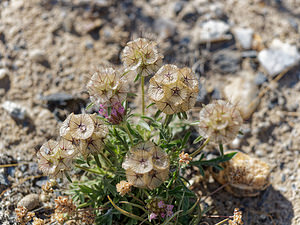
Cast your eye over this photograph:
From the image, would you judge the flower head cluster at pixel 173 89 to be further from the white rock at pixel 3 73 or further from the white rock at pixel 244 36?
the white rock at pixel 3 73

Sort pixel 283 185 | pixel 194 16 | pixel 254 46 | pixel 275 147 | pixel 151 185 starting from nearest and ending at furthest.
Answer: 1. pixel 151 185
2. pixel 283 185
3. pixel 275 147
4. pixel 254 46
5. pixel 194 16

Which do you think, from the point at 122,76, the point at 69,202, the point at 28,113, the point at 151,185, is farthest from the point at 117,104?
the point at 28,113

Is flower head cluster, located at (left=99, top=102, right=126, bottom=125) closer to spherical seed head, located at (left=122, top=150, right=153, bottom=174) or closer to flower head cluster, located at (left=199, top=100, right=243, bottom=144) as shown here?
spherical seed head, located at (left=122, top=150, right=153, bottom=174)

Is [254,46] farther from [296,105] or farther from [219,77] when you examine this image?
[296,105]

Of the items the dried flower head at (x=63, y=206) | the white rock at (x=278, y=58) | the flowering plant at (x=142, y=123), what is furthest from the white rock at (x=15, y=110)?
the white rock at (x=278, y=58)

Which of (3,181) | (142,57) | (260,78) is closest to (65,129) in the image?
(142,57)

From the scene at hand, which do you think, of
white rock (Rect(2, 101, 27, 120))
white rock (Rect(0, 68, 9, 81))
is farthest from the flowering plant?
white rock (Rect(0, 68, 9, 81))
